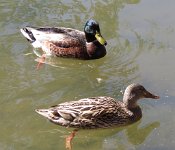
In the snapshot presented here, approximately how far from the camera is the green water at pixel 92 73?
22.8 feet

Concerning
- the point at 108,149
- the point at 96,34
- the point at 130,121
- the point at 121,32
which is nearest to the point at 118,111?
the point at 130,121

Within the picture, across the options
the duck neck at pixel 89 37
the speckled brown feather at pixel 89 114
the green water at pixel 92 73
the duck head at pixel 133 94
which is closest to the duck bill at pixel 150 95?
the duck head at pixel 133 94

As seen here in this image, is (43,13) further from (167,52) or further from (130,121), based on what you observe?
A: (130,121)

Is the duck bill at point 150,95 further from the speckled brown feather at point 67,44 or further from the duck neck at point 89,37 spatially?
the duck neck at point 89,37

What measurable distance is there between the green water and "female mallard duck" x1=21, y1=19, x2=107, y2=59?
0.49 feet

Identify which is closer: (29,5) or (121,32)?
(121,32)

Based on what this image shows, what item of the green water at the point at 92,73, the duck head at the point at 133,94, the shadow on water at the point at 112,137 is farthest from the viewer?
the duck head at the point at 133,94

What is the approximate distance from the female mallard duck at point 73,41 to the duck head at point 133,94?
1.80 m

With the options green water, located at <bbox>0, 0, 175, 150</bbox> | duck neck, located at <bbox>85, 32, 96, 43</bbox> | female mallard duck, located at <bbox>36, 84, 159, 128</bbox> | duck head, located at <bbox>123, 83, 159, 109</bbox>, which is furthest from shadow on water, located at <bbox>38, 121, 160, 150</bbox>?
duck neck, located at <bbox>85, 32, 96, 43</bbox>

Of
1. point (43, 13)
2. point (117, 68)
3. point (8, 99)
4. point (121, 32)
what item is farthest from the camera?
point (43, 13)

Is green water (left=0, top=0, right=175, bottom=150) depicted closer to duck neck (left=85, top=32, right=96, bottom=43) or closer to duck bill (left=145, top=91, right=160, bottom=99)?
duck bill (left=145, top=91, right=160, bottom=99)

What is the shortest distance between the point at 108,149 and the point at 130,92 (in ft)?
3.26

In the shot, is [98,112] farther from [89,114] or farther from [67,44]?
[67,44]

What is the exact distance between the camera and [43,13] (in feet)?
34.2
